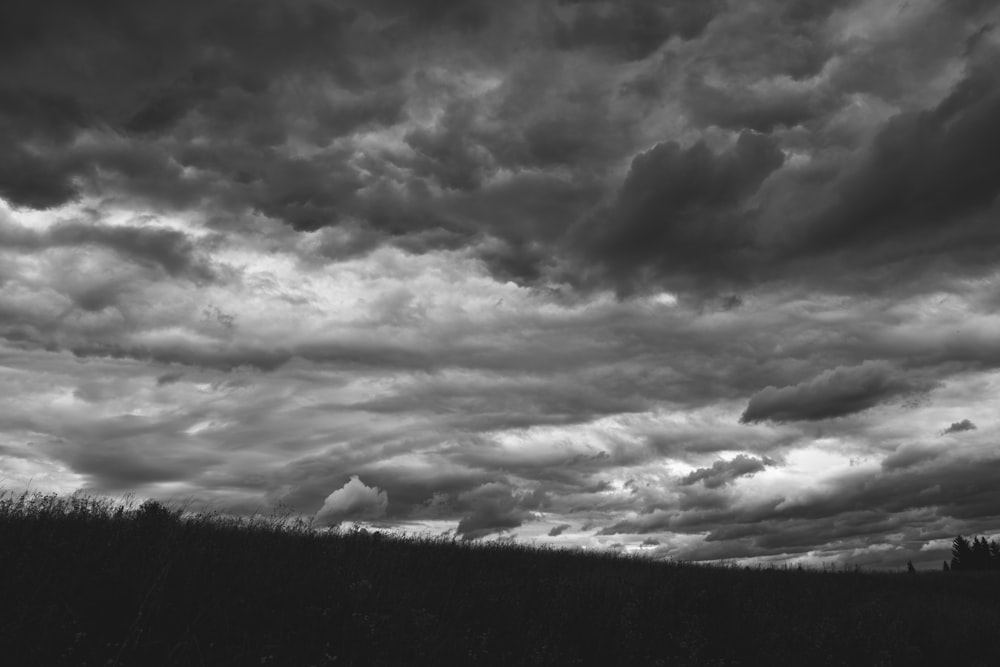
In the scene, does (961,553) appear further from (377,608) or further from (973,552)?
(377,608)

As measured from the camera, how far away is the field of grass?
793cm

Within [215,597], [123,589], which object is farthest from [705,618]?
[123,589]

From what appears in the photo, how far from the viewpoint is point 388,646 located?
9.09 meters

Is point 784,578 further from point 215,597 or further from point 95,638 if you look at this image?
point 95,638

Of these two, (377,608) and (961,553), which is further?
(961,553)

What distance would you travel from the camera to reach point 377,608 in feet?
33.7

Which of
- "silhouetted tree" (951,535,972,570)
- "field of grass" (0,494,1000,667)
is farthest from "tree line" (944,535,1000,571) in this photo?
"field of grass" (0,494,1000,667)

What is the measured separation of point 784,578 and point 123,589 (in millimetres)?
19411

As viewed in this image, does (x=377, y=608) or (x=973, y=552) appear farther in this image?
(x=973, y=552)

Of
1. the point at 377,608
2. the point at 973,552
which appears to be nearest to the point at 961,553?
the point at 973,552

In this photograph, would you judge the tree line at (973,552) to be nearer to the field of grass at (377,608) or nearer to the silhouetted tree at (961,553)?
the silhouetted tree at (961,553)

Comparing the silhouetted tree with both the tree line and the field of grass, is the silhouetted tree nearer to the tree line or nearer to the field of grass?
the tree line

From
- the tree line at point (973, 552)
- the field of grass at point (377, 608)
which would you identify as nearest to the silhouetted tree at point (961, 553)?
the tree line at point (973, 552)

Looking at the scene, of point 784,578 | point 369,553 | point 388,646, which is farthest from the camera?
point 784,578
